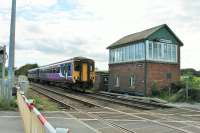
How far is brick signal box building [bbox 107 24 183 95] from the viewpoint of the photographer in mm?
32625

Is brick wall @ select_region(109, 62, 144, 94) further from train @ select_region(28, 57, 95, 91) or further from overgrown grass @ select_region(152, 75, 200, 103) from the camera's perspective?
train @ select_region(28, 57, 95, 91)

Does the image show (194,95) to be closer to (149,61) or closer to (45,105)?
(149,61)

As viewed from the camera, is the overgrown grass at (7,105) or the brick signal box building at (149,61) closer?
the overgrown grass at (7,105)

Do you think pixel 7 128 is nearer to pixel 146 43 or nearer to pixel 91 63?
pixel 146 43

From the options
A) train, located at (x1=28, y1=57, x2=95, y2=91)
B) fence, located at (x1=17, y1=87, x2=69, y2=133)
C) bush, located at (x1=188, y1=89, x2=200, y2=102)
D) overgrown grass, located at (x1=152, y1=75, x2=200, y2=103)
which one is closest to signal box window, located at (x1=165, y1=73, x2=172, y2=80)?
overgrown grass, located at (x1=152, y1=75, x2=200, y2=103)

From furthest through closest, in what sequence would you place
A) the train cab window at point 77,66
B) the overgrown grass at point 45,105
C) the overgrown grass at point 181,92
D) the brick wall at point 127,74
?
the train cab window at point 77,66, the brick wall at point 127,74, the overgrown grass at point 181,92, the overgrown grass at point 45,105

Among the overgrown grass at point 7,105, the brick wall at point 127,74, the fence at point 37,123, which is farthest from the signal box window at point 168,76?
the fence at point 37,123

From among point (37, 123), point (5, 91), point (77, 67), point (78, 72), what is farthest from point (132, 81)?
point (37, 123)

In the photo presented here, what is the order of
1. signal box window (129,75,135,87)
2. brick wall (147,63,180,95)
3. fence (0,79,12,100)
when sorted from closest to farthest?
fence (0,79,12,100) < brick wall (147,63,180,95) < signal box window (129,75,135,87)

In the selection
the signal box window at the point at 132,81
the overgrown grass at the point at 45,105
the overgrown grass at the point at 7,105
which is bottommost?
the overgrown grass at the point at 45,105

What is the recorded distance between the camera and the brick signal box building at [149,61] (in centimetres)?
3262

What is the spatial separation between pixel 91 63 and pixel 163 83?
7.41m

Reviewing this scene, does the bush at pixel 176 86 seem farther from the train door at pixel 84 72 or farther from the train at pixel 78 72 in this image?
the train door at pixel 84 72

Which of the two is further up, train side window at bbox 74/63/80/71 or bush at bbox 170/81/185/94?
train side window at bbox 74/63/80/71
